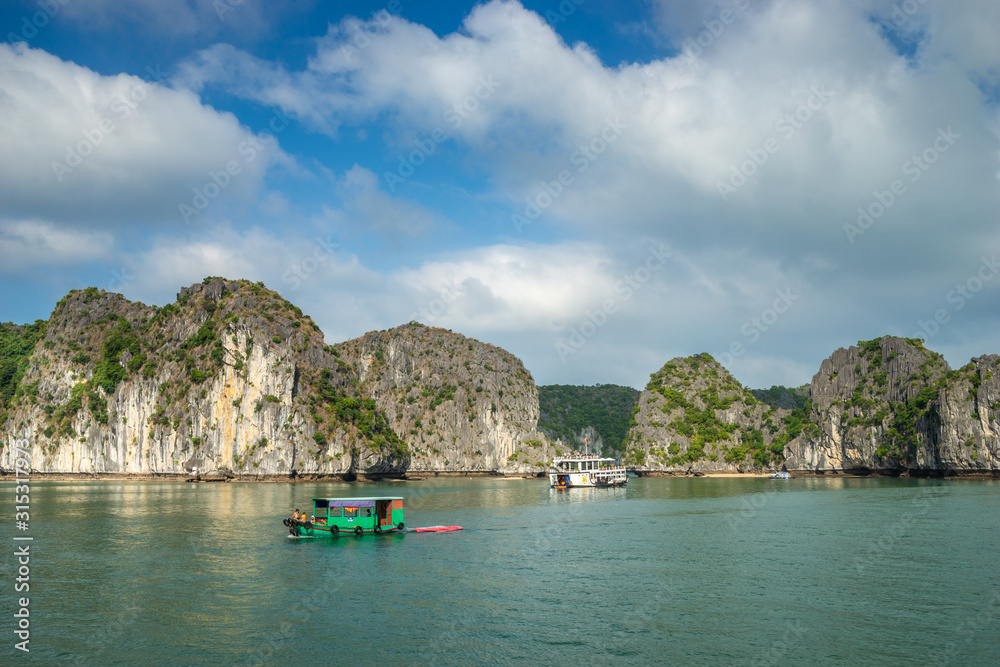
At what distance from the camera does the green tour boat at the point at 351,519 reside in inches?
1702

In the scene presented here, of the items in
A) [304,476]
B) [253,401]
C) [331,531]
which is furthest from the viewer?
[304,476]

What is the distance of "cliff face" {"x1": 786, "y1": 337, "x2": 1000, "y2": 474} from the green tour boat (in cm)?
11435

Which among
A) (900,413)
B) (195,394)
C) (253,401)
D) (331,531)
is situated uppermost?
(195,394)

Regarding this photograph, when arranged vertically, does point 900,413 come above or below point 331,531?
above

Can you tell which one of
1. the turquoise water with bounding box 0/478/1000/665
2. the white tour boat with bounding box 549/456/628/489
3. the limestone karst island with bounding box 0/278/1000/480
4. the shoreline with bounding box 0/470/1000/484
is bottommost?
the shoreline with bounding box 0/470/1000/484

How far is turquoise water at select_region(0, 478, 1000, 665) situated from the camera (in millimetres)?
21203

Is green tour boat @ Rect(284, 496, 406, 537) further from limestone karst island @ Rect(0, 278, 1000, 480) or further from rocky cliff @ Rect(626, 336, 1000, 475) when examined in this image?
rocky cliff @ Rect(626, 336, 1000, 475)

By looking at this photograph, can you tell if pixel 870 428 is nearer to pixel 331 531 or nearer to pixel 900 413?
pixel 900 413

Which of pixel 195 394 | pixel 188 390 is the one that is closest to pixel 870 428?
pixel 195 394

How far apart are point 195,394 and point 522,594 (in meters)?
119

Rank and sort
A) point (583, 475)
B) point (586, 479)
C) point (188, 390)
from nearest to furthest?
point (586, 479) < point (583, 475) < point (188, 390)

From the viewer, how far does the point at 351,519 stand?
44.9 metres

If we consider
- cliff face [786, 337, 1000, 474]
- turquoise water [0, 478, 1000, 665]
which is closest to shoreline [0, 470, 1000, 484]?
cliff face [786, 337, 1000, 474]

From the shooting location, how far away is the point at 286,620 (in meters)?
24.3
